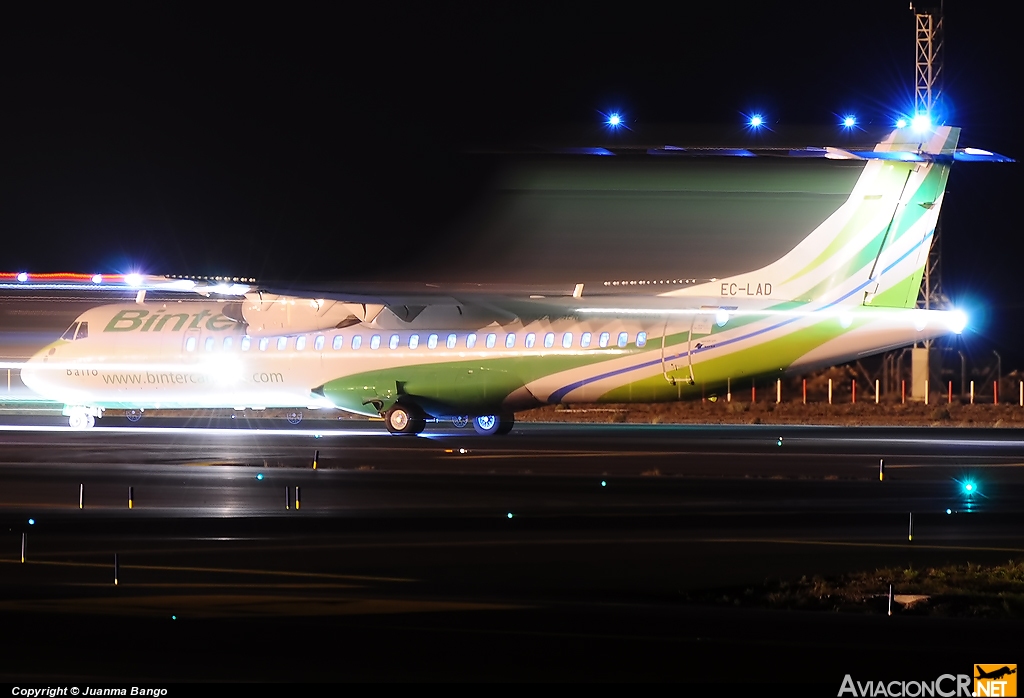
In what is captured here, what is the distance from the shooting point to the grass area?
1192 centimetres

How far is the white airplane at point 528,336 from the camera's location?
33.3 meters

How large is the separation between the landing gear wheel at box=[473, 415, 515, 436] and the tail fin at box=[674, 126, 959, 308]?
28.8ft

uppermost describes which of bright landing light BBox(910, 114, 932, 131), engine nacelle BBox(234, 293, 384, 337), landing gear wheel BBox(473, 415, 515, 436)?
bright landing light BBox(910, 114, 932, 131)

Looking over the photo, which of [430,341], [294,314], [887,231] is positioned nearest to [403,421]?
[430,341]

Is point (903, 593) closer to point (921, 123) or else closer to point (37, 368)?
point (921, 123)

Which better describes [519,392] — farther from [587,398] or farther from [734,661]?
[734,661]

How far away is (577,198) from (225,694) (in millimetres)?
51153

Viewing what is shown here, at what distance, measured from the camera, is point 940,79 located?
42312 millimetres

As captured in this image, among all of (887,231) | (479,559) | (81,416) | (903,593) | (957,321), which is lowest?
(903,593)

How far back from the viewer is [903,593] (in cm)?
1277

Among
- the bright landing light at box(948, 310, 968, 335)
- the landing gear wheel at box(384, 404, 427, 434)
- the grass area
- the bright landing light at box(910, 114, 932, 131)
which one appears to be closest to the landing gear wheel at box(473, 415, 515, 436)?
the landing gear wheel at box(384, 404, 427, 434)

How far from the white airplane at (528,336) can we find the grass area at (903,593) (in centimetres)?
1847

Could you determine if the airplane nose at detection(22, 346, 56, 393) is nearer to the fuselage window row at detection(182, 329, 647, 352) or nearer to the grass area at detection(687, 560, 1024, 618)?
the fuselage window row at detection(182, 329, 647, 352)

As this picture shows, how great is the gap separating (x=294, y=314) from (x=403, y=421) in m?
4.90
